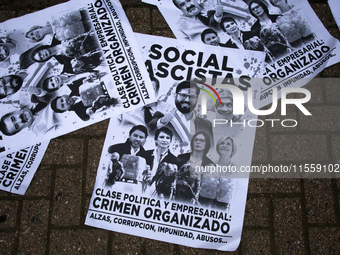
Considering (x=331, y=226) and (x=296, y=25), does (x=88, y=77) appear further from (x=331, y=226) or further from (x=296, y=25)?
(x=331, y=226)

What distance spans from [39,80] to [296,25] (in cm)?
162

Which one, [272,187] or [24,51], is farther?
[24,51]

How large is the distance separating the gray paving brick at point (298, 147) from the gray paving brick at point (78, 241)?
3.56 ft

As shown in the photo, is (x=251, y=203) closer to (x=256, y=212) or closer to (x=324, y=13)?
(x=256, y=212)

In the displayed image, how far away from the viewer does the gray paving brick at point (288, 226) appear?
1258 millimetres

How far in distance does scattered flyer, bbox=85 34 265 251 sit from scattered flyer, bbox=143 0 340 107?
78 mm

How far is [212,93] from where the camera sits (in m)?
1.37

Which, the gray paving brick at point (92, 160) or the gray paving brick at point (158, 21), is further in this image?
the gray paving brick at point (158, 21)

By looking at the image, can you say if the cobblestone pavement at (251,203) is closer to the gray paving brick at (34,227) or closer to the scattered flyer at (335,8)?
the gray paving brick at (34,227)

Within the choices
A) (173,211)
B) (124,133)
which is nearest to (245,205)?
(173,211)

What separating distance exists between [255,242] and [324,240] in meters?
0.38

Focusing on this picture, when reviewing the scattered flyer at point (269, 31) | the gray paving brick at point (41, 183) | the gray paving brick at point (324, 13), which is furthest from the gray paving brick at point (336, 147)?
the gray paving brick at point (41, 183)

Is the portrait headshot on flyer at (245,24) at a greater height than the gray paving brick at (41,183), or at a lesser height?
greater

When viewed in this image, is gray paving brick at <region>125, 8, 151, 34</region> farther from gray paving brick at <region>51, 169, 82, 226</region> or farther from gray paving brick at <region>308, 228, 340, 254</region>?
gray paving brick at <region>308, 228, 340, 254</region>
